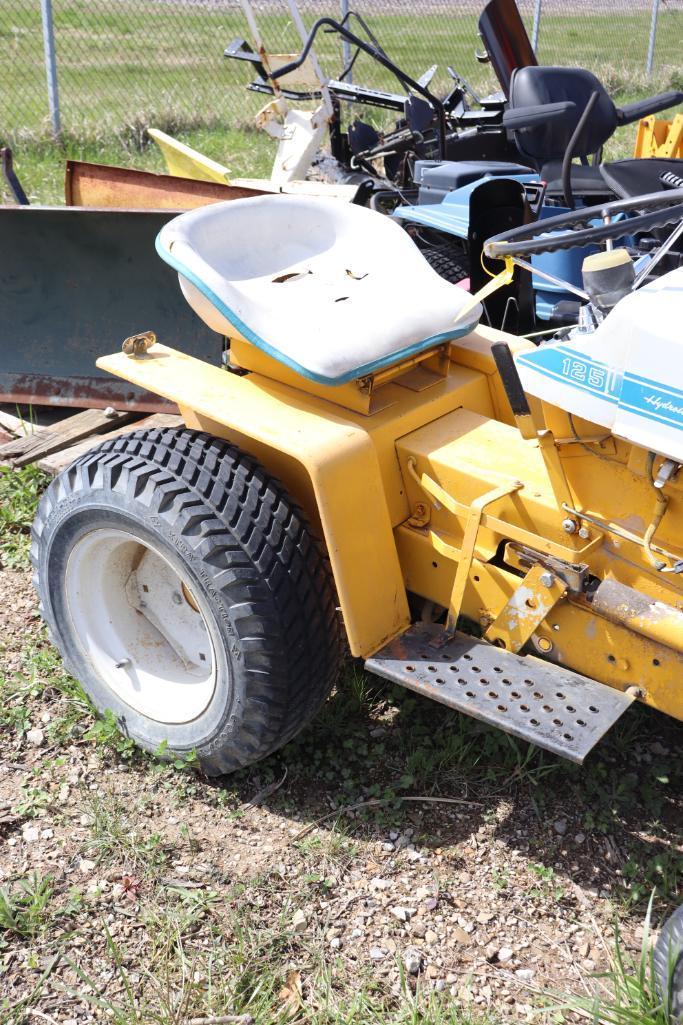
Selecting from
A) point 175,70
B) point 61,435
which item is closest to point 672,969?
point 61,435

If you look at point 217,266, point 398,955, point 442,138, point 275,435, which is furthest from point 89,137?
point 398,955

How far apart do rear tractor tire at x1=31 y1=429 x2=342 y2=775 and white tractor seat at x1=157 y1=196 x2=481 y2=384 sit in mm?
295

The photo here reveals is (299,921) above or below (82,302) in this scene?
below

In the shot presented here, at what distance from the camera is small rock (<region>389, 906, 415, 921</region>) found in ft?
6.84

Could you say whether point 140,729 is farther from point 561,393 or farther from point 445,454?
point 561,393

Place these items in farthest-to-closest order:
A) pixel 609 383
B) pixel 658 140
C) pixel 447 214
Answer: pixel 658 140 → pixel 447 214 → pixel 609 383

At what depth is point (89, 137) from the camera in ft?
26.5

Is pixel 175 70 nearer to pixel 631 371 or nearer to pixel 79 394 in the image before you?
pixel 79 394

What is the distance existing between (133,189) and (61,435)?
1141mm

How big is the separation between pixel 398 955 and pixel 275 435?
1.06 m

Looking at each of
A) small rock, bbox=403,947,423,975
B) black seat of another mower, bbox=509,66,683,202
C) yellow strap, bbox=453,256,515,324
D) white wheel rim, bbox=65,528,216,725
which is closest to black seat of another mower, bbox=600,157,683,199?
black seat of another mower, bbox=509,66,683,202

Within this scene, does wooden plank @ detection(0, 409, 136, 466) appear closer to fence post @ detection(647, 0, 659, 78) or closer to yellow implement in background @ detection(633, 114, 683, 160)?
yellow implement in background @ detection(633, 114, 683, 160)

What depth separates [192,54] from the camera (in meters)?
11.2

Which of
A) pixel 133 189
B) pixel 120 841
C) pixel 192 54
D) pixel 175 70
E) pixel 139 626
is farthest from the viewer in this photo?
pixel 192 54
